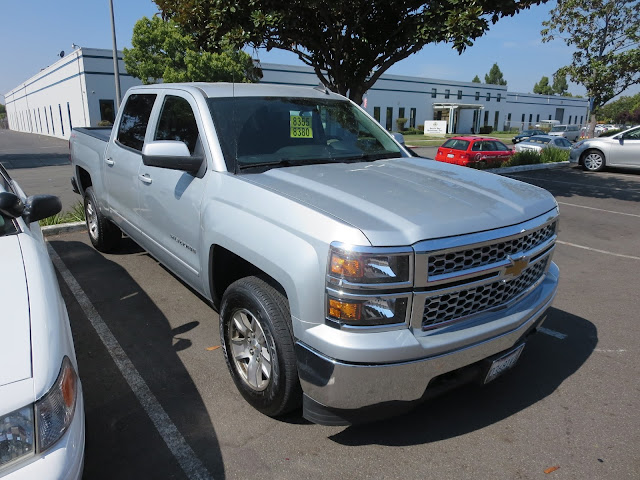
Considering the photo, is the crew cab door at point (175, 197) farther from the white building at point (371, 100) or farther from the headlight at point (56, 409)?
the white building at point (371, 100)

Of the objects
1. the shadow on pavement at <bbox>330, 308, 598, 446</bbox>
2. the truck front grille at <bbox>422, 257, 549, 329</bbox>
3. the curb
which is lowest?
the shadow on pavement at <bbox>330, 308, 598, 446</bbox>

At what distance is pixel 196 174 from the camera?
3383 millimetres

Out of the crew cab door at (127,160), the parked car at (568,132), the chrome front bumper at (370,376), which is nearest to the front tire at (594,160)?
the crew cab door at (127,160)

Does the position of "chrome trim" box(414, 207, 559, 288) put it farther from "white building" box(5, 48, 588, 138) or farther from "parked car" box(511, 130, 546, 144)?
"parked car" box(511, 130, 546, 144)

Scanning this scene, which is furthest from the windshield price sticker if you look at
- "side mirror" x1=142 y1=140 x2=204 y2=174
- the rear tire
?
the rear tire

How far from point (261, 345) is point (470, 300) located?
1227 mm

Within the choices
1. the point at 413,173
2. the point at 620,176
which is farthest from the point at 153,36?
the point at 413,173

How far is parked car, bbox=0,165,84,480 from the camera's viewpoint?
1702mm

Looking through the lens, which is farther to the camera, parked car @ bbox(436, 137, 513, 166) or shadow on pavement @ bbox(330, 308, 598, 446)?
parked car @ bbox(436, 137, 513, 166)

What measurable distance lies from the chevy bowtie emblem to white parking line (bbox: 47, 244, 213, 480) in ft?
6.35

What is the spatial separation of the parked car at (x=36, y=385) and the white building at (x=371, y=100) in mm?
19573

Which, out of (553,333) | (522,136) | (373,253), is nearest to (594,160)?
(553,333)

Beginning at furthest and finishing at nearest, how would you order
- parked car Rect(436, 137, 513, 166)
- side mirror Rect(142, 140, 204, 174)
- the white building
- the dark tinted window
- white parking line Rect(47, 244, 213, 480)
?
the white building
parked car Rect(436, 137, 513, 166)
the dark tinted window
side mirror Rect(142, 140, 204, 174)
white parking line Rect(47, 244, 213, 480)

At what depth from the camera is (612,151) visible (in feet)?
49.0
